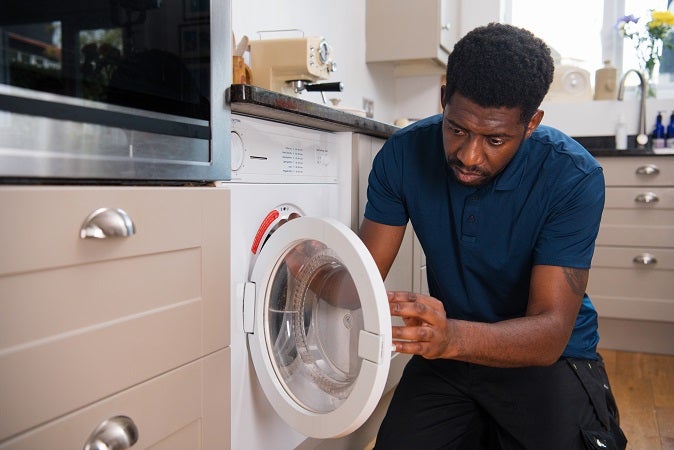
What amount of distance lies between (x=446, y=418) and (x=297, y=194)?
23.9 inches

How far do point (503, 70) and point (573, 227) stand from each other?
36 centimetres

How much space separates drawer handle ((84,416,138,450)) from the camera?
32.4 inches

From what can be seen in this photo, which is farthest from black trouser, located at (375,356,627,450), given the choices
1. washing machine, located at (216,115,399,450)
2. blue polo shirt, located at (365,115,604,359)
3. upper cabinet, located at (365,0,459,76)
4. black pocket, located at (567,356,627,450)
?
upper cabinet, located at (365,0,459,76)

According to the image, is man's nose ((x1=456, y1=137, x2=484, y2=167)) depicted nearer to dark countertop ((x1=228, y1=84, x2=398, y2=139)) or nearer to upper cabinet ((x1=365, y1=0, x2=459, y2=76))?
dark countertop ((x1=228, y1=84, x2=398, y2=139))

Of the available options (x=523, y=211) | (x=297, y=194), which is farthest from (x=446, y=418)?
(x=297, y=194)

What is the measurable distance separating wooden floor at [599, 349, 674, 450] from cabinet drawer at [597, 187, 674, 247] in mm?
557

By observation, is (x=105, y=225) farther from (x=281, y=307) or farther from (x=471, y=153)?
(x=471, y=153)

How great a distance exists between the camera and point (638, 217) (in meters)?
2.92

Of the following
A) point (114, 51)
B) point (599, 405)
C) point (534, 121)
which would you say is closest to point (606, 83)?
point (534, 121)

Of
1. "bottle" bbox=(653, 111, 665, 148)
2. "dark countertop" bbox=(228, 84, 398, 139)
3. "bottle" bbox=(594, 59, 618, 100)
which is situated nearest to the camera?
"dark countertop" bbox=(228, 84, 398, 139)

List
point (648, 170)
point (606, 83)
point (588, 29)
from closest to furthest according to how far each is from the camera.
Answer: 1. point (648, 170)
2. point (606, 83)
3. point (588, 29)

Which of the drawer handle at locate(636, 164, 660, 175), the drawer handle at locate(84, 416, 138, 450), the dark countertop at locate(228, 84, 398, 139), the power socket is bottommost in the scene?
the drawer handle at locate(84, 416, 138, 450)

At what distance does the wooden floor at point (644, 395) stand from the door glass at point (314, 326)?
1266 millimetres

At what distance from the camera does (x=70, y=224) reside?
2.50ft
